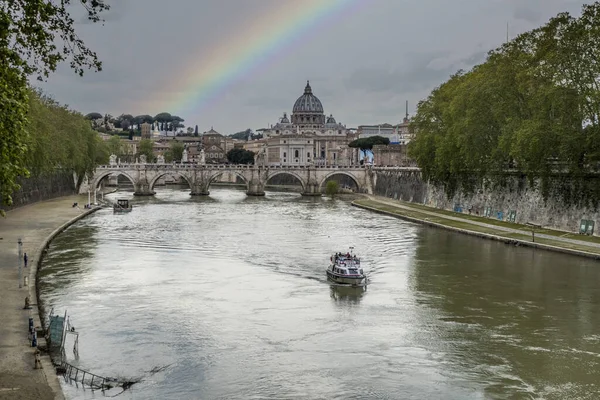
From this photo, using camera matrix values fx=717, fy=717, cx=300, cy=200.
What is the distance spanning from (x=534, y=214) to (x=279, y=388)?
47.0m

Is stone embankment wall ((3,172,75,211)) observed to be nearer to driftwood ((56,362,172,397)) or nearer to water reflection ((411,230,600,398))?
water reflection ((411,230,600,398))

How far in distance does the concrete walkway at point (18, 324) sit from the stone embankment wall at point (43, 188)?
18.5 meters

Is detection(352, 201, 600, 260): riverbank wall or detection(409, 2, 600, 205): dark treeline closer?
detection(352, 201, 600, 260): riverbank wall

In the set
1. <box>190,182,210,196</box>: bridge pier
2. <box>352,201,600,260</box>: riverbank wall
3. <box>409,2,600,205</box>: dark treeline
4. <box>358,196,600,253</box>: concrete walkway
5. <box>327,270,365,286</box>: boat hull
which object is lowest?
<box>327,270,365,286</box>: boat hull

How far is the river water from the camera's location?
2466cm

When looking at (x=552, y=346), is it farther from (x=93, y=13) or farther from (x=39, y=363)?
(x=93, y=13)

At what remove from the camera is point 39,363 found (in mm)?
22969

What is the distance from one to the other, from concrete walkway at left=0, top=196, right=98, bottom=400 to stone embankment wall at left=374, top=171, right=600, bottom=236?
41591mm

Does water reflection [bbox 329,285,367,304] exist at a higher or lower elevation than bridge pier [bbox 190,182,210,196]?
lower

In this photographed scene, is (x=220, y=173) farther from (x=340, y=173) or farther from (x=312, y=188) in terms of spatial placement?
(x=340, y=173)

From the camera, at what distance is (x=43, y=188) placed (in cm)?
9462

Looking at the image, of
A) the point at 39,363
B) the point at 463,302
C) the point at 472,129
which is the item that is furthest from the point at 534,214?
the point at 39,363

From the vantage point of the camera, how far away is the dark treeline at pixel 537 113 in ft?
180

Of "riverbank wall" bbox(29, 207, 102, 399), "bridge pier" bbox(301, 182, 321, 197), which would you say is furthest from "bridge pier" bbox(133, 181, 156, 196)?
"riverbank wall" bbox(29, 207, 102, 399)
